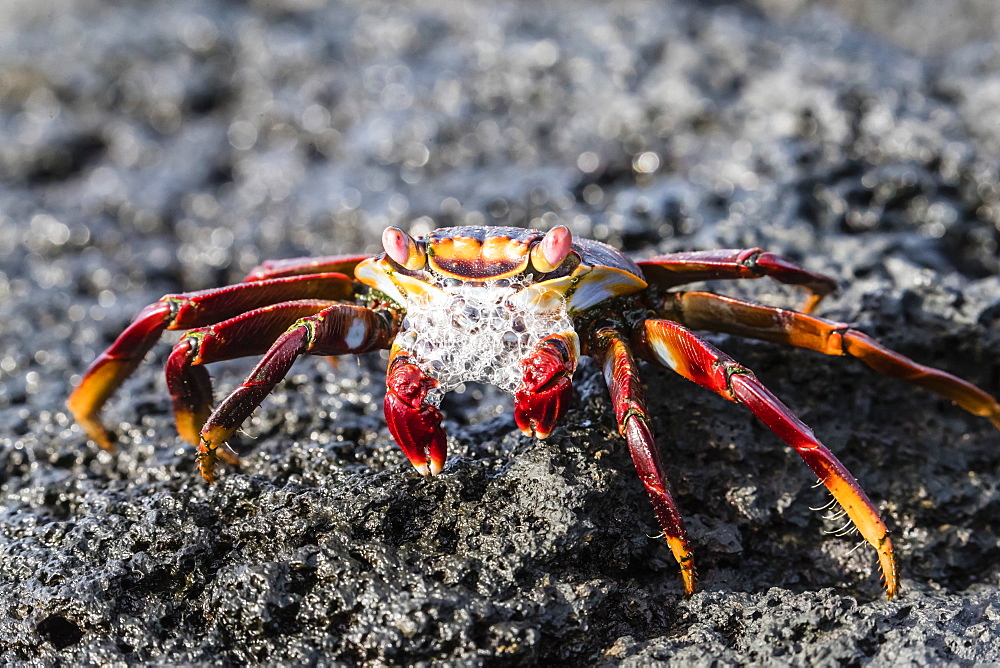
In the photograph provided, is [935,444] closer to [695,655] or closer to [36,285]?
[695,655]

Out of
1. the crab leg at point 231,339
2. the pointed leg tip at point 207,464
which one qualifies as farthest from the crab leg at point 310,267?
the pointed leg tip at point 207,464

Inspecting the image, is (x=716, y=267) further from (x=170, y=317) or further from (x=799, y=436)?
(x=170, y=317)

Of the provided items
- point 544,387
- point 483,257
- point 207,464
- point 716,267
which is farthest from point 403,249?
point 716,267

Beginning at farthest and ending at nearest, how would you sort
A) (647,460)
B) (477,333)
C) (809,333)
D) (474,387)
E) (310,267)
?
(474,387), (310,267), (809,333), (477,333), (647,460)

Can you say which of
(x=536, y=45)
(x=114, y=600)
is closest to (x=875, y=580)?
(x=114, y=600)

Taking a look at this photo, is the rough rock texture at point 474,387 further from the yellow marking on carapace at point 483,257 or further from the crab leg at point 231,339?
the yellow marking on carapace at point 483,257

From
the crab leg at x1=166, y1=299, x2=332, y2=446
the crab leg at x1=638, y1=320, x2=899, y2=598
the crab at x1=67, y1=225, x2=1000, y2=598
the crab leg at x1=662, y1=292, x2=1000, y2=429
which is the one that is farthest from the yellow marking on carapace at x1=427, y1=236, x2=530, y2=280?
the crab leg at x1=662, y1=292, x2=1000, y2=429
